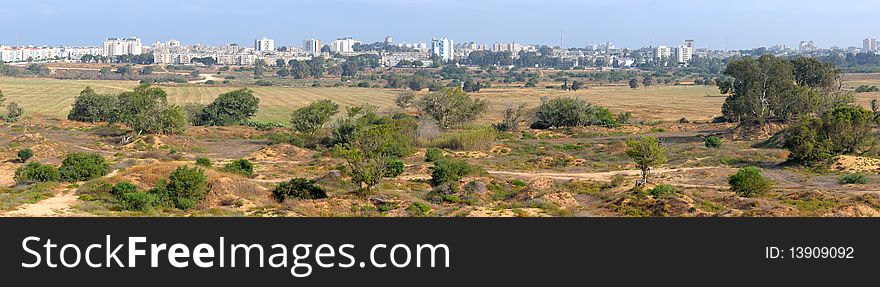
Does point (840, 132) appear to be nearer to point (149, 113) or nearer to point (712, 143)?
point (712, 143)

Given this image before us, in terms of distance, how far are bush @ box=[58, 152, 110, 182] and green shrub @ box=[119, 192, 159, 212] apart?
8.44 metres

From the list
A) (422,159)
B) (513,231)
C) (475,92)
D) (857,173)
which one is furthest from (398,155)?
(475,92)

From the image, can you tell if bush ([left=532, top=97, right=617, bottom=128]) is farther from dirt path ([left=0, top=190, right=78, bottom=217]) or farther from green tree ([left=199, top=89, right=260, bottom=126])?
dirt path ([left=0, top=190, right=78, bottom=217])

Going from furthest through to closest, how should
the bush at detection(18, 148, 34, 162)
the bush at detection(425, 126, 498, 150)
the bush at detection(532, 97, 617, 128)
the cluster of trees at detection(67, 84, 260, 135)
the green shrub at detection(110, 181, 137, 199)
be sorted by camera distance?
the bush at detection(532, 97, 617, 128), the cluster of trees at detection(67, 84, 260, 135), the bush at detection(425, 126, 498, 150), the bush at detection(18, 148, 34, 162), the green shrub at detection(110, 181, 137, 199)

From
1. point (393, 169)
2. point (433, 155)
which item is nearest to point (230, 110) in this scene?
point (433, 155)

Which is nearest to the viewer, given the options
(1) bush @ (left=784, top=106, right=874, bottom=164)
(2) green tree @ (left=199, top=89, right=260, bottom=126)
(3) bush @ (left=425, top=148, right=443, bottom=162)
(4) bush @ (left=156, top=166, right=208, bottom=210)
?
(4) bush @ (left=156, top=166, right=208, bottom=210)

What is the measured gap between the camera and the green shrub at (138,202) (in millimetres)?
29703

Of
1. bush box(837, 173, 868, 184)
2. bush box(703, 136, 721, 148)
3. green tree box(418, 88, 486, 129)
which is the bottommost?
bush box(837, 173, 868, 184)

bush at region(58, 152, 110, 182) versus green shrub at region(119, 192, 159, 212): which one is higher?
bush at region(58, 152, 110, 182)

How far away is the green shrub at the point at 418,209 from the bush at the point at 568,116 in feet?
156

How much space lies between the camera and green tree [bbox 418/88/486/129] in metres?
73.6

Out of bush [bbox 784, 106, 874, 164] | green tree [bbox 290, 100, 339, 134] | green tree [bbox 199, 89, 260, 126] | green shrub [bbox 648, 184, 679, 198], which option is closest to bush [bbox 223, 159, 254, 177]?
green shrub [bbox 648, 184, 679, 198]

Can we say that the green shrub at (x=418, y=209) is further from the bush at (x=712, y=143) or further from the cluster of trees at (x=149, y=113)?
the cluster of trees at (x=149, y=113)

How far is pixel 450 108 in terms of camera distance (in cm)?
7369
